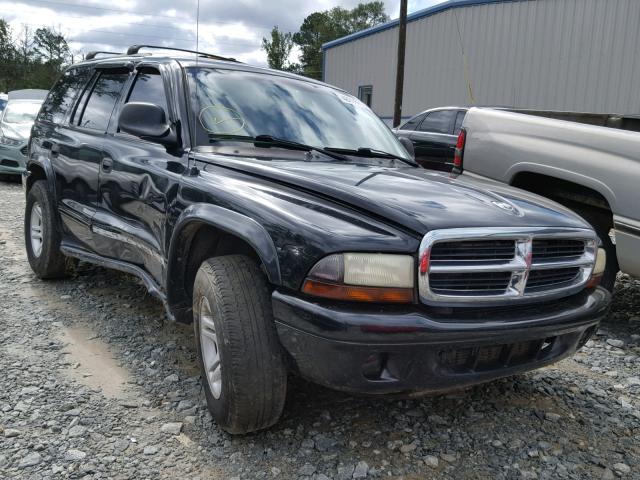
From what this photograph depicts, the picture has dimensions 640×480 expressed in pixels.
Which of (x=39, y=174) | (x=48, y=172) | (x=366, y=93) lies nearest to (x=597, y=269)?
(x=48, y=172)

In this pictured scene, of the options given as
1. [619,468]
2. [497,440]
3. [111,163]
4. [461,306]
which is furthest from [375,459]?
[111,163]

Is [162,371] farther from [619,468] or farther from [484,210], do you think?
[619,468]

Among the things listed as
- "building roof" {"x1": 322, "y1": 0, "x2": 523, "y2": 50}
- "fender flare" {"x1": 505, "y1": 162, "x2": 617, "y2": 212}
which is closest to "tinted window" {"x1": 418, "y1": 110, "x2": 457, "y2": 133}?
"fender flare" {"x1": 505, "y1": 162, "x2": 617, "y2": 212}

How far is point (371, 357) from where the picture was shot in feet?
6.92

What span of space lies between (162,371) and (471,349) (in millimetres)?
1838

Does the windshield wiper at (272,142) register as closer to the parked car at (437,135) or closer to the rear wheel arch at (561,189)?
the rear wheel arch at (561,189)

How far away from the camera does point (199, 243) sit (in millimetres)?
2867

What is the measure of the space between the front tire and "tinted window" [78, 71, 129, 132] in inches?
78.6

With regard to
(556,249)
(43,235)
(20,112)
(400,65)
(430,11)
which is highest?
(430,11)

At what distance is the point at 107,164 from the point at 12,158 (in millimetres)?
8812

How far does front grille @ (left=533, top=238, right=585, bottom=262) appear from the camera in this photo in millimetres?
2398

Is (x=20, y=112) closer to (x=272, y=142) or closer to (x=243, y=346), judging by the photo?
(x=272, y=142)

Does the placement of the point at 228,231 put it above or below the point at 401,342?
above

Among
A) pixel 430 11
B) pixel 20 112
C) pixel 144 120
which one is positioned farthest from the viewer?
pixel 430 11
